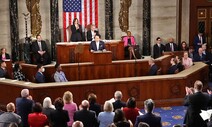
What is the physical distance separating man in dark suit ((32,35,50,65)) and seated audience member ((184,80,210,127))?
8.74 metres

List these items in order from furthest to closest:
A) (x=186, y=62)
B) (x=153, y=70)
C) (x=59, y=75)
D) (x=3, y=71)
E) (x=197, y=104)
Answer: (x=186, y=62)
(x=153, y=70)
(x=3, y=71)
(x=59, y=75)
(x=197, y=104)

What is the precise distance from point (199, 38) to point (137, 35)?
2.67m

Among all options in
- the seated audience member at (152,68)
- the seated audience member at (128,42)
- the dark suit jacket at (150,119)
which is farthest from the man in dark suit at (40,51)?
the dark suit jacket at (150,119)

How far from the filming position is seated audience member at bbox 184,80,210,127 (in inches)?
335

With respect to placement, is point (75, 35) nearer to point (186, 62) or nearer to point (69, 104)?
point (186, 62)

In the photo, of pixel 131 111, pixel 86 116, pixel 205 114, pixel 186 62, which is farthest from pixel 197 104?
pixel 186 62

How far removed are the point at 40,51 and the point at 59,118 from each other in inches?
349

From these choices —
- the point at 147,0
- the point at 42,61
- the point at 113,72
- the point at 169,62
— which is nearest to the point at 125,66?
the point at 113,72

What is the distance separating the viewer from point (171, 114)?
39.0ft

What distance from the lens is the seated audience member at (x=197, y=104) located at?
8.51 meters

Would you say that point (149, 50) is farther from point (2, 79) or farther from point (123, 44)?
point (2, 79)

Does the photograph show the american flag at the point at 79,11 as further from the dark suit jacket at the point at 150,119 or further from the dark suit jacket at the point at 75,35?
the dark suit jacket at the point at 150,119

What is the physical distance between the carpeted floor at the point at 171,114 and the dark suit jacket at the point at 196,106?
84.9 inches

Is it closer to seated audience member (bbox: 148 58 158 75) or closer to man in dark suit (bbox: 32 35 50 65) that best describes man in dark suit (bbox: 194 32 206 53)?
seated audience member (bbox: 148 58 158 75)
